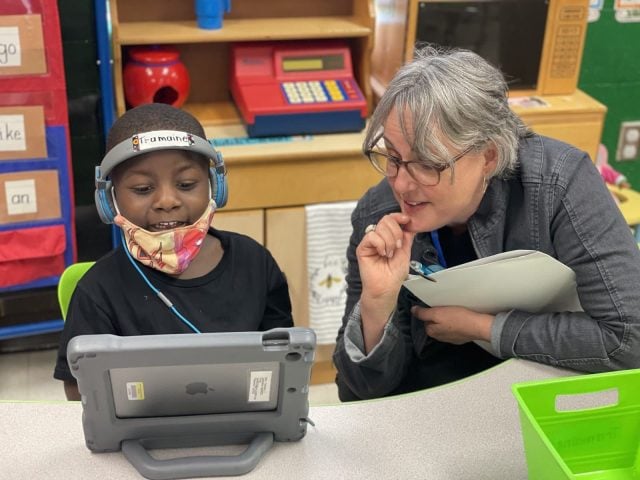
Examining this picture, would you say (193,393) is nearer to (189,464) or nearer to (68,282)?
(189,464)

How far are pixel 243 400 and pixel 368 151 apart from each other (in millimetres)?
551

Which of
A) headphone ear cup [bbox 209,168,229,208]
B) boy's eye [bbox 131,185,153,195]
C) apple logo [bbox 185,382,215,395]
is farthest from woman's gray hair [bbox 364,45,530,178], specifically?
apple logo [bbox 185,382,215,395]

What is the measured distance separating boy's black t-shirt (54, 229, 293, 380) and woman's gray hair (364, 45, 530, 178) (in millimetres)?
344

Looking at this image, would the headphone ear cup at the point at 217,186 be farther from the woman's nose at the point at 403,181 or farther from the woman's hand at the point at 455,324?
the woman's hand at the point at 455,324

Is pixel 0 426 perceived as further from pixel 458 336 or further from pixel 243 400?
pixel 458 336

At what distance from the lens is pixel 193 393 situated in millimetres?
1084

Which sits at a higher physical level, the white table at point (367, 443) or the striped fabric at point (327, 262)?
the white table at point (367, 443)

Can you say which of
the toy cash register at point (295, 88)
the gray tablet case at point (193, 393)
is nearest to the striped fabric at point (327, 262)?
the toy cash register at point (295, 88)

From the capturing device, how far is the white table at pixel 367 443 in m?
1.13

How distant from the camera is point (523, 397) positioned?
3.57ft

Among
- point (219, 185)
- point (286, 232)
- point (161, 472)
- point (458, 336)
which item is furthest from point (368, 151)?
point (286, 232)

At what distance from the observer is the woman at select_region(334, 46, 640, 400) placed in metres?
Answer: 1.35

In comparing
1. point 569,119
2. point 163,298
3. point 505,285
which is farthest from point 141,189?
point 569,119

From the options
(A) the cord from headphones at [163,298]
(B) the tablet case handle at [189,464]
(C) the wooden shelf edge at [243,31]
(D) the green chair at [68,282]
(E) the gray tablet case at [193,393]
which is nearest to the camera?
(E) the gray tablet case at [193,393]
